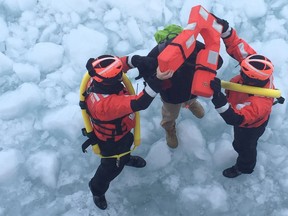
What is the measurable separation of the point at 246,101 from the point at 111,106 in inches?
36.2

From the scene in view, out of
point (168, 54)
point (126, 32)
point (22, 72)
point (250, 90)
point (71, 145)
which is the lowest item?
point (71, 145)

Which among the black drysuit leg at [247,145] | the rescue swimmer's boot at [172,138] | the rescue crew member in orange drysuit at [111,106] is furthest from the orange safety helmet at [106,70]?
the black drysuit leg at [247,145]

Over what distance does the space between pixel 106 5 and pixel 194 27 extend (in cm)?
183

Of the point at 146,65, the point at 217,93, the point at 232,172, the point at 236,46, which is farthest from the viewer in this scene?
the point at 232,172

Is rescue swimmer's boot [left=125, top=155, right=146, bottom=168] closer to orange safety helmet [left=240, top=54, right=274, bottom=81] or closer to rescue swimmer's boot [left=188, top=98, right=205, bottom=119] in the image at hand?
rescue swimmer's boot [left=188, top=98, right=205, bottom=119]

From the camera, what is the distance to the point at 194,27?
226 cm

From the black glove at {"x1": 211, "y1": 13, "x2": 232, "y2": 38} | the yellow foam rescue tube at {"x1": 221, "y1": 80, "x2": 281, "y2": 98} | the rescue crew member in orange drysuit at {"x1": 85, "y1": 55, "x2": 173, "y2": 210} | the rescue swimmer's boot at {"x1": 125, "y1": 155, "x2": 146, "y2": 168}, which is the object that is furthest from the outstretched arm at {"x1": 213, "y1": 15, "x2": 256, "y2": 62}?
the rescue swimmer's boot at {"x1": 125, "y1": 155, "x2": 146, "y2": 168}

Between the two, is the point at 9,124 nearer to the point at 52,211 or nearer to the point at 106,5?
the point at 52,211

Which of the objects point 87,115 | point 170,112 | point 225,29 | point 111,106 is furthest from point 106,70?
point 225,29

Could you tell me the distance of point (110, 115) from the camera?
95.7 inches

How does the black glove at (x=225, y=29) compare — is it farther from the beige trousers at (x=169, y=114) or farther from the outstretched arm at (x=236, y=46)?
the beige trousers at (x=169, y=114)

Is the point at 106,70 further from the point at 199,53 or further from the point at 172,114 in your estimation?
the point at 172,114

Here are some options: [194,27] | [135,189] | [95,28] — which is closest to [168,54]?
[194,27]

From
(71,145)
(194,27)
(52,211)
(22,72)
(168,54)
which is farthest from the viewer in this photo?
(22,72)
